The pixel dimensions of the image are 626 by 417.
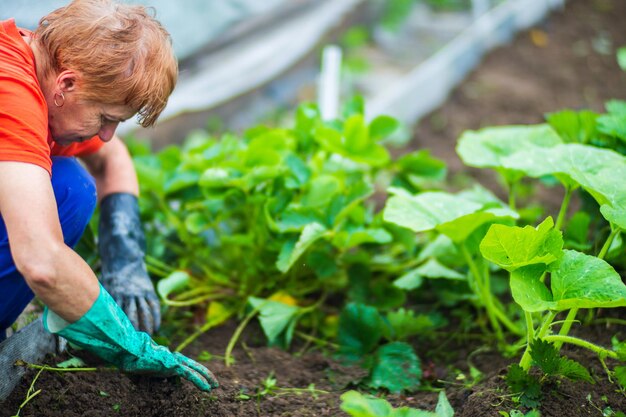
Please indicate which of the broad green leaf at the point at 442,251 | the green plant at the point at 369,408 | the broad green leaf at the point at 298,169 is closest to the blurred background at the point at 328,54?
the broad green leaf at the point at 298,169

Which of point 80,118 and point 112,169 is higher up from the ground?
point 80,118

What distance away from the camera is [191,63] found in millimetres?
2955

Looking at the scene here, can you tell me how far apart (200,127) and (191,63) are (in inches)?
13.2

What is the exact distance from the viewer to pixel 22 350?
1471 millimetres

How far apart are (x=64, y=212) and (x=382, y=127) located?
102 cm

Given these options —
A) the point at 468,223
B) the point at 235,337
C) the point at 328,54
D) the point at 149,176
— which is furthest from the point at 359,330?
the point at 328,54

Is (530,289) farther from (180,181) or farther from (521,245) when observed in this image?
(180,181)

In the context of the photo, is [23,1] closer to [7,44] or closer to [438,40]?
[7,44]

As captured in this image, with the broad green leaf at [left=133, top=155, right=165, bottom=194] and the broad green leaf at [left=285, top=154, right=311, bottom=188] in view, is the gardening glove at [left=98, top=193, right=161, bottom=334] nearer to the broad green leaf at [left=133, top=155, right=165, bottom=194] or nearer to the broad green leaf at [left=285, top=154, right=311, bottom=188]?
the broad green leaf at [left=133, top=155, right=165, bottom=194]

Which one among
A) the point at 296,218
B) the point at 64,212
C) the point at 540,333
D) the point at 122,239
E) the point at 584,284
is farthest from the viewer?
the point at 296,218

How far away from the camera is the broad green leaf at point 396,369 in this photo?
1.63 meters

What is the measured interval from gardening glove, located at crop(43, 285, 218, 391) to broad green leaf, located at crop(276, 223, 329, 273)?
1.11 ft

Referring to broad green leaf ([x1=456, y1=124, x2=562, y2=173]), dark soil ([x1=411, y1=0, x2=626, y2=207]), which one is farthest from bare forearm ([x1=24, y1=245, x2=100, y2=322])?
dark soil ([x1=411, y1=0, x2=626, y2=207])

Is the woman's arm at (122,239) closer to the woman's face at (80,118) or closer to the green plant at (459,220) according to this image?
the woman's face at (80,118)
